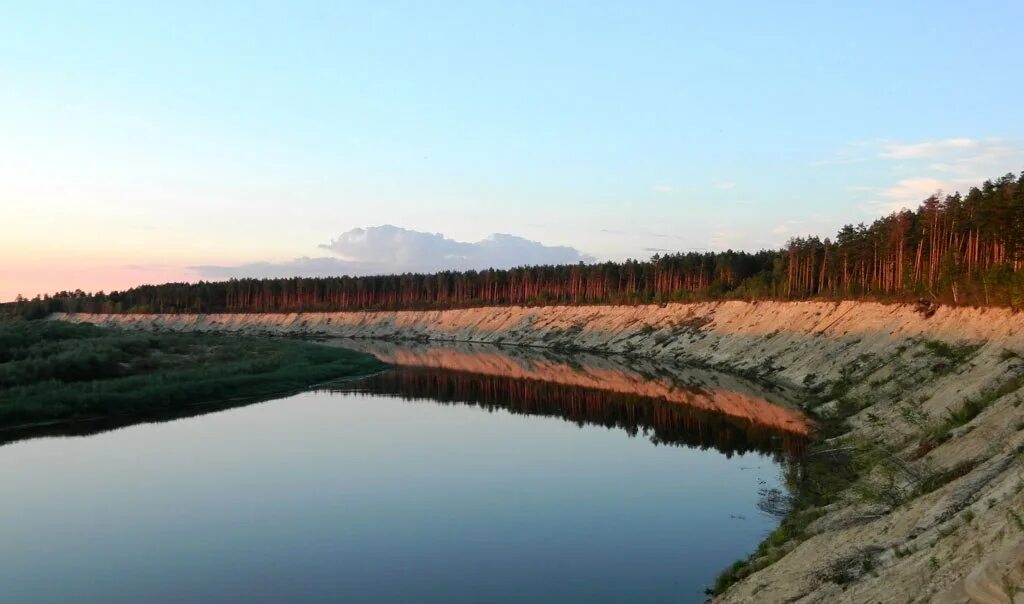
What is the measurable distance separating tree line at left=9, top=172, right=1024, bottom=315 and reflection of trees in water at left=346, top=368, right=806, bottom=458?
15383 mm

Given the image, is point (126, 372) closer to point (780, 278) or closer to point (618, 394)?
point (618, 394)

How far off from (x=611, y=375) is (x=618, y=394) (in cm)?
1340

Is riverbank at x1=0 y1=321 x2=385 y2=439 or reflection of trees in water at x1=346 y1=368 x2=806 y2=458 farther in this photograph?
riverbank at x1=0 y1=321 x2=385 y2=439

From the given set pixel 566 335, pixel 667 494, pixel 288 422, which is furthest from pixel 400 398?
pixel 566 335

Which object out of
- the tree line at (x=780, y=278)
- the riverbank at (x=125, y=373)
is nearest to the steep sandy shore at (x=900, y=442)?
the tree line at (x=780, y=278)

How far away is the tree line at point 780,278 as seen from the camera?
5225cm

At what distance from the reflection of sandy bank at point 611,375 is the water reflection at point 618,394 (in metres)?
0.08

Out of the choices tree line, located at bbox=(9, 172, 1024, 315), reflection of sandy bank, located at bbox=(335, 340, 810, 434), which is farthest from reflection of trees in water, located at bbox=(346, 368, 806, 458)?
tree line, located at bbox=(9, 172, 1024, 315)

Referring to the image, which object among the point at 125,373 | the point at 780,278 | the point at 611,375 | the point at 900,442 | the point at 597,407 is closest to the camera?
the point at 900,442

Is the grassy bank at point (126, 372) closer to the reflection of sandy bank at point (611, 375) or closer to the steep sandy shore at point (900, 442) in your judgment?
the reflection of sandy bank at point (611, 375)

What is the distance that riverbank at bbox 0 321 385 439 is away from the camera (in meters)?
44.8

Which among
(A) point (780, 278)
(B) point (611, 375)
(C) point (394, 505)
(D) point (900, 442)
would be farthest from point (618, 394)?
(A) point (780, 278)

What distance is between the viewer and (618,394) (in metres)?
56.6

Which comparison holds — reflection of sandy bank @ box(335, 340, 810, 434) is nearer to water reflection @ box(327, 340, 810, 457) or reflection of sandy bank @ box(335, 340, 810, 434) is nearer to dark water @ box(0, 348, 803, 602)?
water reflection @ box(327, 340, 810, 457)
